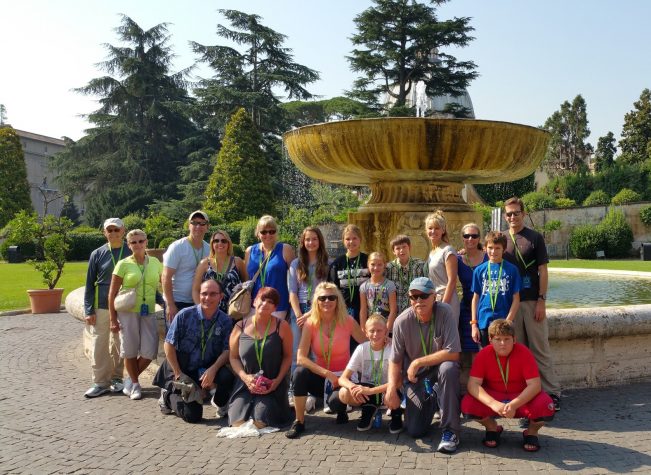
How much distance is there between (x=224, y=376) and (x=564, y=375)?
10.00 ft

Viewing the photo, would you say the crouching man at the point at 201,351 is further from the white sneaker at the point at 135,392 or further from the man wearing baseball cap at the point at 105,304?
the man wearing baseball cap at the point at 105,304

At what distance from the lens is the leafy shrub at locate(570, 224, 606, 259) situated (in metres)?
29.2

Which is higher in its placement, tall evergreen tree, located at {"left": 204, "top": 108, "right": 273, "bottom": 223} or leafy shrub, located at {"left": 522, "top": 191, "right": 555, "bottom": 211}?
tall evergreen tree, located at {"left": 204, "top": 108, "right": 273, "bottom": 223}

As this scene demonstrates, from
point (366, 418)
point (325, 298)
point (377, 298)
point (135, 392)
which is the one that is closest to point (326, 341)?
point (325, 298)

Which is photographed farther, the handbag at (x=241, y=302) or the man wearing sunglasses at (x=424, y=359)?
the handbag at (x=241, y=302)

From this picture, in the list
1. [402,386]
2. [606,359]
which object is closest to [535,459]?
[402,386]

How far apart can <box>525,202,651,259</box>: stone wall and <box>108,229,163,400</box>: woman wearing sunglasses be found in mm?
29230

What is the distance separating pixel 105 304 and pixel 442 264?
332cm

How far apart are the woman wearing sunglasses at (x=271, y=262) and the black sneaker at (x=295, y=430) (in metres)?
1.10

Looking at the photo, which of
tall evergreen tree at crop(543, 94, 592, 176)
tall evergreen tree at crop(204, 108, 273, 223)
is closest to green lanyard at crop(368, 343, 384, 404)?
tall evergreen tree at crop(204, 108, 273, 223)

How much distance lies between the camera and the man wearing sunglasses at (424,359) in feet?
13.9

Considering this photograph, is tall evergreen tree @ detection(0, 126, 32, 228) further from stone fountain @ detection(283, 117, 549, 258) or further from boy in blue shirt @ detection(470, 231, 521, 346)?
boy in blue shirt @ detection(470, 231, 521, 346)

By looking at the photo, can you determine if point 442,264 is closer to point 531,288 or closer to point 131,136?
point 531,288

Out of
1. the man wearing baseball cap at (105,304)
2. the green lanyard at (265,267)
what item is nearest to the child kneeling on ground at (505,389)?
the green lanyard at (265,267)
